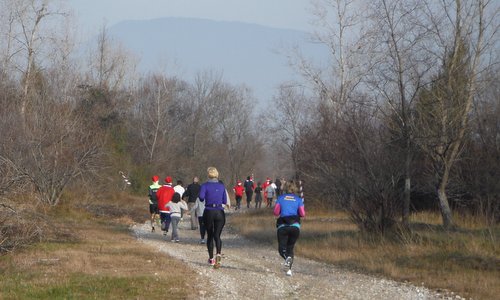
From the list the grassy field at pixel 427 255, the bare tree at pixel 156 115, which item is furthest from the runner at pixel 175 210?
the bare tree at pixel 156 115

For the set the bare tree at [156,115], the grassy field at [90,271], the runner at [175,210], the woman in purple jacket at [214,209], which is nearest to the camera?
the grassy field at [90,271]

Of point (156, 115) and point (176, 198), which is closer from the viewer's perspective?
point (176, 198)

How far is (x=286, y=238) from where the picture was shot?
539 inches

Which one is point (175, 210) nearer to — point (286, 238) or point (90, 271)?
point (286, 238)

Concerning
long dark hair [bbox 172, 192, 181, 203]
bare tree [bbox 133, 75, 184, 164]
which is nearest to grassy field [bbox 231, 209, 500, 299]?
long dark hair [bbox 172, 192, 181, 203]

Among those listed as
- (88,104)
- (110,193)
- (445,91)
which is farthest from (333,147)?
(88,104)

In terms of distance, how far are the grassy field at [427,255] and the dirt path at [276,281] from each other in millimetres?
600

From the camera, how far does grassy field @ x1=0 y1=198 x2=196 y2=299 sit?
10.5 meters

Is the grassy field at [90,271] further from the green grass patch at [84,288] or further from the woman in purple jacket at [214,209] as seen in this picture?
the woman in purple jacket at [214,209]

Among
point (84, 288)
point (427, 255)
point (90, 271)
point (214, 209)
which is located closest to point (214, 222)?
point (214, 209)

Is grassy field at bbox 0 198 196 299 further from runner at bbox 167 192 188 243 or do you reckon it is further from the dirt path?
runner at bbox 167 192 188 243

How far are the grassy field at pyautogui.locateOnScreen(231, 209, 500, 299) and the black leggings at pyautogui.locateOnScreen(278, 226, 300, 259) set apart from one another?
1890 millimetres

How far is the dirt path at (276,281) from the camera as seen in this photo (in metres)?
11.1

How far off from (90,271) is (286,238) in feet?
12.2
